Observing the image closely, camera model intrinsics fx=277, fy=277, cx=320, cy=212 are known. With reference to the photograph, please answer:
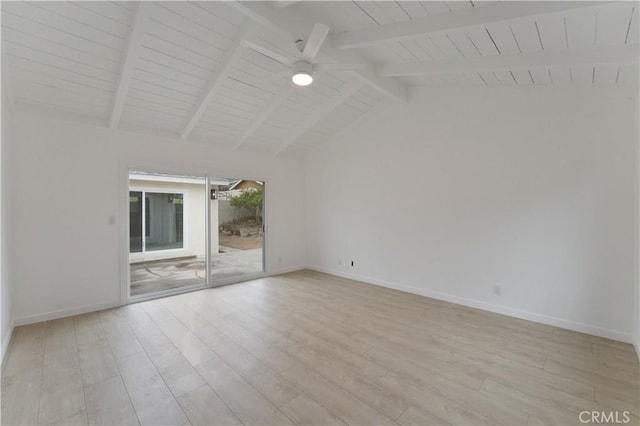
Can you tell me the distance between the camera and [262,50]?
2480 mm

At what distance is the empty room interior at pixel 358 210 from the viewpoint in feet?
6.95

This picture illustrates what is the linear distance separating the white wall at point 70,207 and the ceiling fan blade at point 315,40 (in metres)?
3.03

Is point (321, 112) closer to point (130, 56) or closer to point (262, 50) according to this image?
point (262, 50)

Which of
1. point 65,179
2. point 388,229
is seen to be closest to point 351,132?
point 388,229

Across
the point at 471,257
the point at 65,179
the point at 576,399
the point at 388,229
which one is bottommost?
the point at 576,399

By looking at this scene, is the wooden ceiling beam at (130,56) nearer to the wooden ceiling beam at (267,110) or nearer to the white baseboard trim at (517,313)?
the wooden ceiling beam at (267,110)

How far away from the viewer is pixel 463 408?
192cm

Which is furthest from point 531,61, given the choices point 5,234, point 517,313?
point 5,234

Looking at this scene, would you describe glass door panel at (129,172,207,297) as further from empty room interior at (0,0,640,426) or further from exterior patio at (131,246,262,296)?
empty room interior at (0,0,640,426)

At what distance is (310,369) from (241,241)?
178 inches

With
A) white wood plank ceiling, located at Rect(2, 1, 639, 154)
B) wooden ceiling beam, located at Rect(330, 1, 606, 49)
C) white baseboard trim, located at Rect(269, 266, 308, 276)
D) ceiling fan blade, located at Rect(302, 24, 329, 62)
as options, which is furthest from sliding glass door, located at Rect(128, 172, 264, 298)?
wooden ceiling beam, located at Rect(330, 1, 606, 49)

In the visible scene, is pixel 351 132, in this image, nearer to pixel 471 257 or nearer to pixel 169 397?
pixel 471 257

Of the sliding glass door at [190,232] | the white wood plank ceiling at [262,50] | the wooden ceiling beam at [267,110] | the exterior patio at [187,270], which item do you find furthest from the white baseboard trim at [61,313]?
the wooden ceiling beam at [267,110]

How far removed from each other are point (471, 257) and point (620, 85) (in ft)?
7.94
